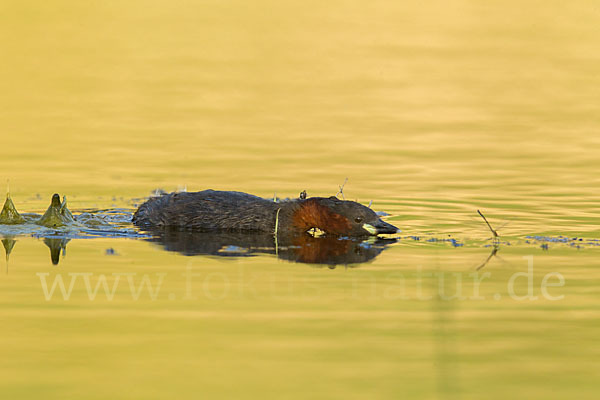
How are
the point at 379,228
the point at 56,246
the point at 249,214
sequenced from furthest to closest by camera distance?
1. the point at 249,214
2. the point at 379,228
3. the point at 56,246

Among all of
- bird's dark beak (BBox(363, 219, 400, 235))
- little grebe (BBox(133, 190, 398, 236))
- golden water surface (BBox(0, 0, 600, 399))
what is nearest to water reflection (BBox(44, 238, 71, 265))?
golden water surface (BBox(0, 0, 600, 399))

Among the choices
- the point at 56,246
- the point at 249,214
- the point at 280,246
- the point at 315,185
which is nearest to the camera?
the point at 56,246

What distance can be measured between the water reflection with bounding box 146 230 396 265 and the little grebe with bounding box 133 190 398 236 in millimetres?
199

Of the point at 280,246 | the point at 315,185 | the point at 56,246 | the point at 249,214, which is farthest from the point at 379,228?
the point at 315,185

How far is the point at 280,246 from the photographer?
42.9 ft

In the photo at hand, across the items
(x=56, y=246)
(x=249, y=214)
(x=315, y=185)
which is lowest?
(x=56, y=246)

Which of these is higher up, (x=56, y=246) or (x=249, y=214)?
(x=249, y=214)

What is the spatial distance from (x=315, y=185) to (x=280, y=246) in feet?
15.4

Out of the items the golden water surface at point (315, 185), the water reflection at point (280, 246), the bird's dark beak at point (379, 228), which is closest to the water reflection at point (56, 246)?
the golden water surface at point (315, 185)

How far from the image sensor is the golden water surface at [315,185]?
7.79 m

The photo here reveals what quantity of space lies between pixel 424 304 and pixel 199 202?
5.52 m

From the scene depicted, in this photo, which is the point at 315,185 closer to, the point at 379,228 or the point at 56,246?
the point at 379,228

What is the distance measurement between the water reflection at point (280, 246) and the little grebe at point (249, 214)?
199mm

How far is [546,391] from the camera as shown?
721cm
